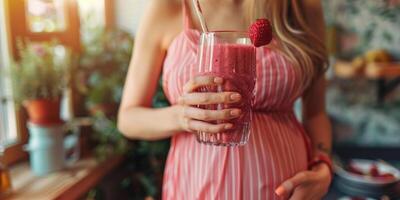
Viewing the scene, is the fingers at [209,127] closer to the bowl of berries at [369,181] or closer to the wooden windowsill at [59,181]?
the wooden windowsill at [59,181]

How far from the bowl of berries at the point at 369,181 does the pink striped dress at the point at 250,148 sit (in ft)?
2.66

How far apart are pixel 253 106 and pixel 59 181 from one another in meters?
0.78

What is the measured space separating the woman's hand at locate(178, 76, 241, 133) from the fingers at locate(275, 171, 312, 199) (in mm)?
193

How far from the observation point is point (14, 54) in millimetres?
1288

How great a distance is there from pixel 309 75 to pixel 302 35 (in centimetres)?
9

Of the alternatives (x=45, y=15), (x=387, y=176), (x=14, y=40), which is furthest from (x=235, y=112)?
(x=387, y=176)

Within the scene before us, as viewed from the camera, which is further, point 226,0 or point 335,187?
point 335,187

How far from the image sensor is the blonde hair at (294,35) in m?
0.82

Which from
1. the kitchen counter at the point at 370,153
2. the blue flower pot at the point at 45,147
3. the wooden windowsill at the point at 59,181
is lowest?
the kitchen counter at the point at 370,153

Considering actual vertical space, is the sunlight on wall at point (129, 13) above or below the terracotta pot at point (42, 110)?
above

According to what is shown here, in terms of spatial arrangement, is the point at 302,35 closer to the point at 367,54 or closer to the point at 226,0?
the point at 226,0

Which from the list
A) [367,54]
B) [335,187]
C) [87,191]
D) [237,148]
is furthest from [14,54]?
[367,54]

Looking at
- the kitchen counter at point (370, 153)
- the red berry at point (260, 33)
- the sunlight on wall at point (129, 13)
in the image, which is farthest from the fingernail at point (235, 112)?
the kitchen counter at point (370, 153)

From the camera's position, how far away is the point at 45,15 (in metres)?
1.46
